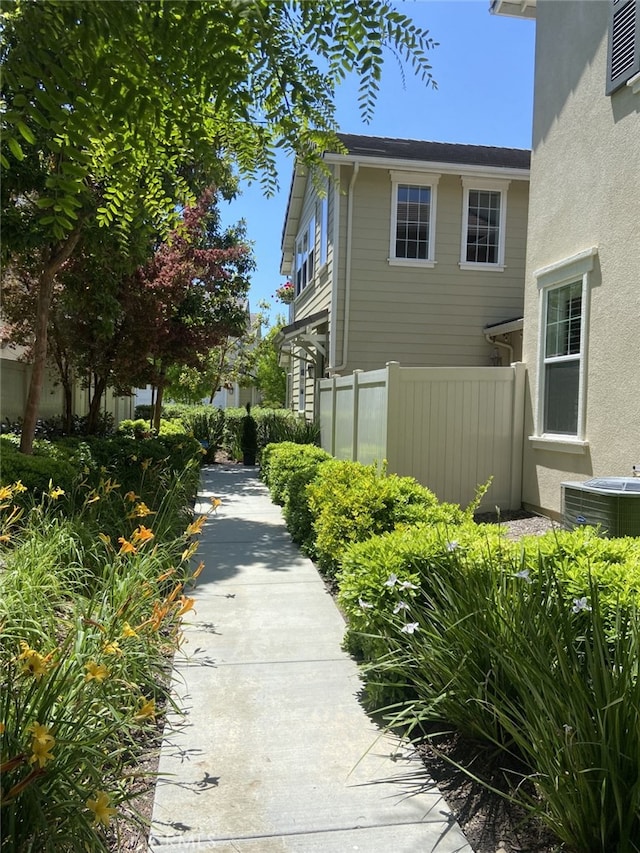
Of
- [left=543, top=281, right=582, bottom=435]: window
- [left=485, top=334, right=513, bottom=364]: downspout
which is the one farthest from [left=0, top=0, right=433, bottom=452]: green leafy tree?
[left=485, top=334, right=513, bottom=364]: downspout

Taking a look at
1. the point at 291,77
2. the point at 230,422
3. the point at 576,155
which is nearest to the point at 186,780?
the point at 291,77

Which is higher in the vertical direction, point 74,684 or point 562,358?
point 562,358

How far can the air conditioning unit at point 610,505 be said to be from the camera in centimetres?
487

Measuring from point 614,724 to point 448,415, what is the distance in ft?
20.9

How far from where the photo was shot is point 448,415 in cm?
830

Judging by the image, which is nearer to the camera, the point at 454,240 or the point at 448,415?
the point at 448,415

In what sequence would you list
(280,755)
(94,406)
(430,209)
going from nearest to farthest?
1. (280,755)
2. (94,406)
3. (430,209)

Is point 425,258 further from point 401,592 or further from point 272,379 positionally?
point 272,379

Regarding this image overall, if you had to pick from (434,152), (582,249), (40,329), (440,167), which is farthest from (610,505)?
(434,152)

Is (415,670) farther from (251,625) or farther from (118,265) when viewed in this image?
(118,265)

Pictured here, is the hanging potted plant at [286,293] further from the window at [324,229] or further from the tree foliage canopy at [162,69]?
the tree foliage canopy at [162,69]

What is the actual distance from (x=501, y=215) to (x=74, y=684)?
40.4 feet

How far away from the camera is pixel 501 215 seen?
41.4ft

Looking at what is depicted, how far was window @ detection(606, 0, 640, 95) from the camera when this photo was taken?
617cm
